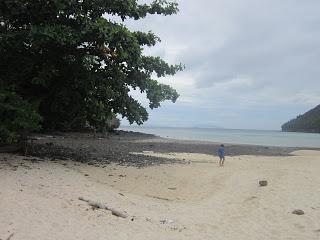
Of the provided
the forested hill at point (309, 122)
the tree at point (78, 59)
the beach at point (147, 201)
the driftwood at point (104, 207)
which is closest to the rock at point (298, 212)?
the beach at point (147, 201)

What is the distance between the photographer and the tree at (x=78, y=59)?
17.4 m

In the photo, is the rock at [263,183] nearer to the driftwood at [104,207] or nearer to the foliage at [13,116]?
the driftwood at [104,207]

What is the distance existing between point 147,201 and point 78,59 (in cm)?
761

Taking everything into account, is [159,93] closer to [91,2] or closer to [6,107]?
[91,2]

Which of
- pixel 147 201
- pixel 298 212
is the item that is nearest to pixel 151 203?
pixel 147 201

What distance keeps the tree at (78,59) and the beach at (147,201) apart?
2407 mm

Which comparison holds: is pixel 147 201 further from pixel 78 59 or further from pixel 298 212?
pixel 78 59

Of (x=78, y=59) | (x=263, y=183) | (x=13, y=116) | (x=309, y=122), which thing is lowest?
(x=263, y=183)

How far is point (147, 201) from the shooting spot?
47.0 ft

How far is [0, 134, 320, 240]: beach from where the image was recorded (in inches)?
412

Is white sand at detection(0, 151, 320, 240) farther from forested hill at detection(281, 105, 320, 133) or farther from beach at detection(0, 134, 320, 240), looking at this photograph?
forested hill at detection(281, 105, 320, 133)

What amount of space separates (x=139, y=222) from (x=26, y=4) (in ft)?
34.5

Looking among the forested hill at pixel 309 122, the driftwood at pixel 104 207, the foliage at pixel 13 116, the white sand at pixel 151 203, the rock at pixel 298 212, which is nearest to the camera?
the white sand at pixel 151 203

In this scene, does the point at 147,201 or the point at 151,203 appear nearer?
the point at 151,203
